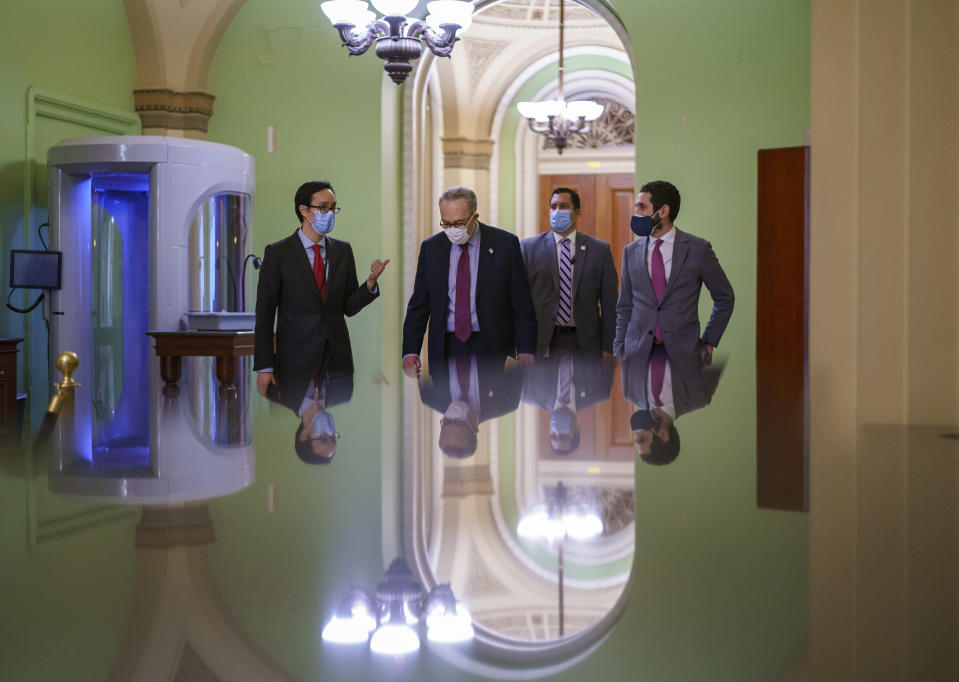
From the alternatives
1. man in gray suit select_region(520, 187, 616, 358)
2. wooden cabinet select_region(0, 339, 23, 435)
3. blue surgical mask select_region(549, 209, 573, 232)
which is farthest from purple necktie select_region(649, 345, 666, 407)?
wooden cabinet select_region(0, 339, 23, 435)

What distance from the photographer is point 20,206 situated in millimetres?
9570

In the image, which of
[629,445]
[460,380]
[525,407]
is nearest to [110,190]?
[460,380]

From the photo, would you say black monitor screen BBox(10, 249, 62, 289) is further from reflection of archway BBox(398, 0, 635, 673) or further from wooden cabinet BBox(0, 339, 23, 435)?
reflection of archway BBox(398, 0, 635, 673)

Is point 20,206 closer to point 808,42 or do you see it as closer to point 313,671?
point 808,42

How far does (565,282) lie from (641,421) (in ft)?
10.4

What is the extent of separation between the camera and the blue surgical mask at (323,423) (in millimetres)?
3563

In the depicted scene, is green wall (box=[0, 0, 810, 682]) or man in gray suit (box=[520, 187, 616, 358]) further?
man in gray suit (box=[520, 187, 616, 358])

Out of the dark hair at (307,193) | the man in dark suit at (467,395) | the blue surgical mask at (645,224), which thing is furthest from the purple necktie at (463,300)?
the blue surgical mask at (645,224)

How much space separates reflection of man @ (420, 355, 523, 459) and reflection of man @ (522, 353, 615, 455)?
3.9 inches

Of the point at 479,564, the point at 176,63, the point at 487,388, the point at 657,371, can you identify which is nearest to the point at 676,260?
the point at 657,371

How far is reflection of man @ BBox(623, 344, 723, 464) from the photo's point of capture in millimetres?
3057

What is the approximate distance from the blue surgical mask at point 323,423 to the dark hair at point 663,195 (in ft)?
8.76

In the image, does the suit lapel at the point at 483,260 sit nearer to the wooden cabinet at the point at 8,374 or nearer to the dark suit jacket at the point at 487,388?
the dark suit jacket at the point at 487,388

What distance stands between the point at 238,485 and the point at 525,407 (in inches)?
68.2
